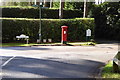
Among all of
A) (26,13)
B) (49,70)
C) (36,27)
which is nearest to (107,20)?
(36,27)

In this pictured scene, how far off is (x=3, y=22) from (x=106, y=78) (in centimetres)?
1706

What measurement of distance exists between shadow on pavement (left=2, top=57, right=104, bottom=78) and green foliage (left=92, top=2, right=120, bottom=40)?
1591 cm

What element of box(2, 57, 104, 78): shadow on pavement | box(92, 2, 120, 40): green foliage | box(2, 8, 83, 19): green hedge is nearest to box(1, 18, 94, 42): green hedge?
box(92, 2, 120, 40): green foliage

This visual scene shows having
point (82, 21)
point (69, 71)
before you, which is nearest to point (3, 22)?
point (82, 21)

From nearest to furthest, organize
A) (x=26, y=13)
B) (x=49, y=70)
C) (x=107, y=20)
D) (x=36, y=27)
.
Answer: (x=49, y=70) < (x=36, y=27) < (x=107, y=20) < (x=26, y=13)

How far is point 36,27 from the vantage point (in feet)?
77.6

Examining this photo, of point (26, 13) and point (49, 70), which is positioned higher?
point (26, 13)

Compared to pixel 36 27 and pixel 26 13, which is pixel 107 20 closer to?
pixel 36 27

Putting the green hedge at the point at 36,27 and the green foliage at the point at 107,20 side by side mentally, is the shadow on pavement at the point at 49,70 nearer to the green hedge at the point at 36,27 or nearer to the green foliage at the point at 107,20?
the green hedge at the point at 36,27

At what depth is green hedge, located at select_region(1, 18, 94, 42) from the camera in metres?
23.5

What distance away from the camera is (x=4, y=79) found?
26.0 ft

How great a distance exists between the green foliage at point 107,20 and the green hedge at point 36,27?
3631mm

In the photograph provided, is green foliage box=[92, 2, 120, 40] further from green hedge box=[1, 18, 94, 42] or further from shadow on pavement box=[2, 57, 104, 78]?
shadow on pavement box=[2, 57, 104, 78]

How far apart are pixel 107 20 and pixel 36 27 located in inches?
331
